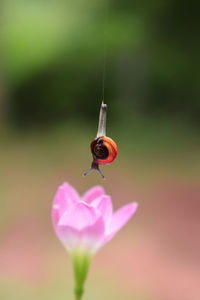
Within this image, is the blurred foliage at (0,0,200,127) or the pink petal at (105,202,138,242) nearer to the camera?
the pink petal at (105,202,138,242)

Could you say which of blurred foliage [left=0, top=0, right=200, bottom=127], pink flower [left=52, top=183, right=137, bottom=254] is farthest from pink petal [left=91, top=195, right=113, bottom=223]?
blurred foliage [left=0, top=0, right=200, bottom=127]

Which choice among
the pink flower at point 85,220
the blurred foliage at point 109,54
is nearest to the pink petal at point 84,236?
the pink flower at point 85,220

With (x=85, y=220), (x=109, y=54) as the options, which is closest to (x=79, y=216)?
(x=85, y=220)

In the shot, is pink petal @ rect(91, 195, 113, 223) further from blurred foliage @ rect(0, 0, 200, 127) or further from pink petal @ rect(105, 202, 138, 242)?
blurred foliage @ rect(0, 0, 200, 127)

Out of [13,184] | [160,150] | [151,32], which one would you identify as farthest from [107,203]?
[151,32]

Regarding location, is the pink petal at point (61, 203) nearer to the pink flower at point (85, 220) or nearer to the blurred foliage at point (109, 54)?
the pink flower at point (85, 220)

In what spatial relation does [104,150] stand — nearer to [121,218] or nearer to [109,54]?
[121,218]

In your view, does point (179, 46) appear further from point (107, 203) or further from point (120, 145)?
point (107, 203)

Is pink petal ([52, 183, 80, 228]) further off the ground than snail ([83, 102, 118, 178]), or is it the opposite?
snail ([83, 102, 118, 178])
